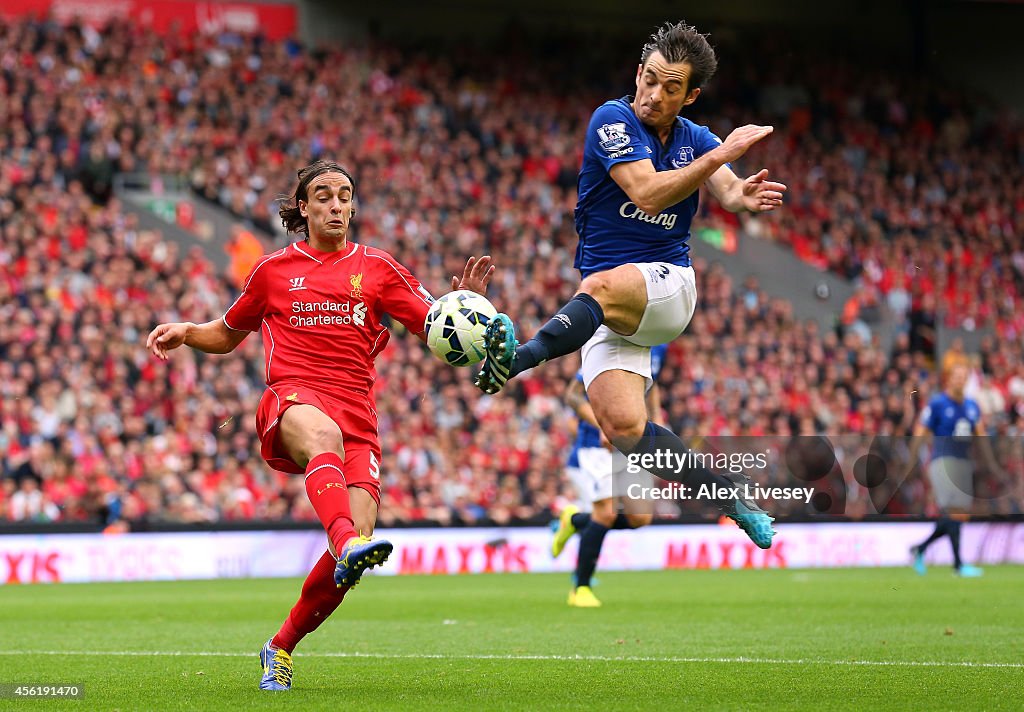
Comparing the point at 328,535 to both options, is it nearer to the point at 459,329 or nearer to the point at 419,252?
the point at 459,329

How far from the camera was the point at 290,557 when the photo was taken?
19.1 m

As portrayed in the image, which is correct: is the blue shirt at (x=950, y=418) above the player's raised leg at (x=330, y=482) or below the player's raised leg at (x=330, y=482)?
above

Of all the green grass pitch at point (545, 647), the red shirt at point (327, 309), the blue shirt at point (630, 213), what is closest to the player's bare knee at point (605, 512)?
the green grass pitch at point (545, 647)

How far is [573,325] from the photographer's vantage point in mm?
7582

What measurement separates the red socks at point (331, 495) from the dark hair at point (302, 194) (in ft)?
4.37

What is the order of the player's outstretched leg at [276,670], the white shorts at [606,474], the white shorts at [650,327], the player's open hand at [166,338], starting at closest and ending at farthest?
the player's outstretched leg at [276,670] → the player's open hand at [166,338] → the white shorts at [650,327] → the white shorts at [606,474]

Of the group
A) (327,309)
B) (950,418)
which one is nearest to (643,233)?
(327,309)

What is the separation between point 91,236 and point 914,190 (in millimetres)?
15680

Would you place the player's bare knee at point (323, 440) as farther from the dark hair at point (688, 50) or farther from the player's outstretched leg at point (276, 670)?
the dark hair at point (688, 50)

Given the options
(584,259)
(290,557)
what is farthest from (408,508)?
(584,259)

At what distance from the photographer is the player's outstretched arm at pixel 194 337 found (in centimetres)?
760

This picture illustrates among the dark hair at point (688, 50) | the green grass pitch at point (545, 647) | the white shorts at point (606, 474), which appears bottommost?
the green grass pitch at point (545, 647)

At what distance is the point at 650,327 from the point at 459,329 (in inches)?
54.3

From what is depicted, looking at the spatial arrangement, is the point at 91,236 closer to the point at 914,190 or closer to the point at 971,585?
the point at 971,585
